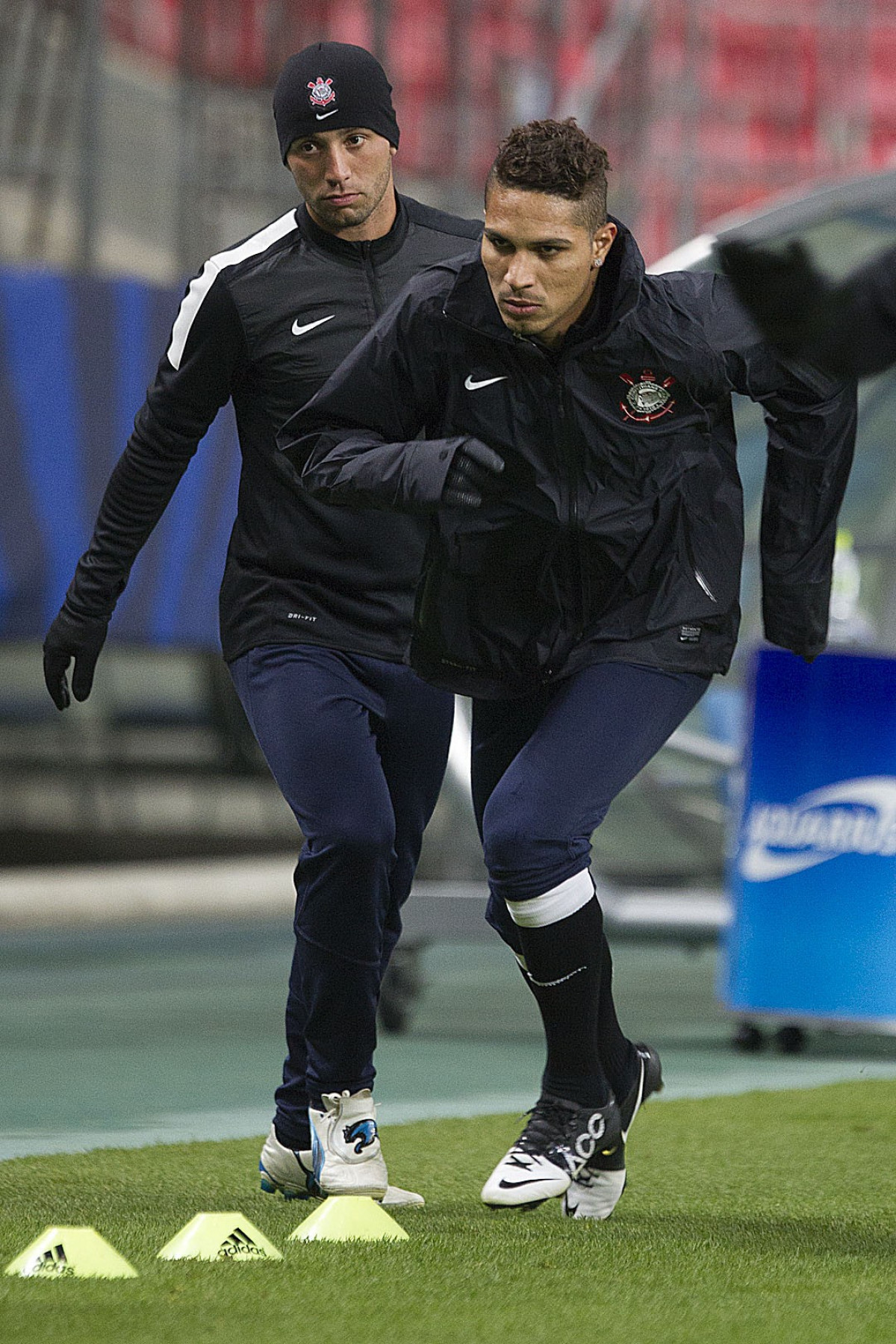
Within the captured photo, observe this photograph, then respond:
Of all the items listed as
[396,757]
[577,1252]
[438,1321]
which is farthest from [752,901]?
[438,1321]

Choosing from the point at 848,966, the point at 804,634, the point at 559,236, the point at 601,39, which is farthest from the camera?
the point at 601,39

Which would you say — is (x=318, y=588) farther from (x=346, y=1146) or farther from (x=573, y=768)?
(x=346, y=1146)

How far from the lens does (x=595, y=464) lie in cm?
402

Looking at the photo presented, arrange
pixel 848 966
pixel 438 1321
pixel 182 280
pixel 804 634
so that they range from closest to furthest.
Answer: pixel 438 1321 → pixel 804 634 → pixel 848 966 → pixel 182 280

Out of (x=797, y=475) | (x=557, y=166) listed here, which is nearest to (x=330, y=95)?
(x=557, y=166)

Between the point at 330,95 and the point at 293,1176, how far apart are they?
2.11 metres

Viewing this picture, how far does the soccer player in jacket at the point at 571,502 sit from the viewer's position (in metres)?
3.99

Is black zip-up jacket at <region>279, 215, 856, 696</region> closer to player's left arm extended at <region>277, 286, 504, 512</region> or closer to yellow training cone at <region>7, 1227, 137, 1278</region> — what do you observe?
player's left arm extended at <region>277, 286, 504, 512</region>

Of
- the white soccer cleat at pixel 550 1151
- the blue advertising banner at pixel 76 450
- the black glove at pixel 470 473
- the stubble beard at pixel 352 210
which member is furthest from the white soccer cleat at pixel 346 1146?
the blue advertising banner at pixel 76 450

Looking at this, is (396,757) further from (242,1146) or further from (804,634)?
(242,1146)

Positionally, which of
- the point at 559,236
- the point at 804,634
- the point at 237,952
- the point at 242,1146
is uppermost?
the point at 559,236

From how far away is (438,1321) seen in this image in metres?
3.31

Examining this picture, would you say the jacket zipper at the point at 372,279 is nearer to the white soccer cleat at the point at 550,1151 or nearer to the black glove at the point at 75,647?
the black glove at the point at 75,647

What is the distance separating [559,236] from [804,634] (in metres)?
0.88
